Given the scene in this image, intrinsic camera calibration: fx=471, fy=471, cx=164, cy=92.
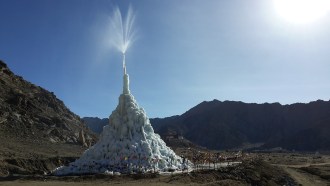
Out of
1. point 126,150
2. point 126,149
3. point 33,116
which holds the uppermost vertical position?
point 33,116

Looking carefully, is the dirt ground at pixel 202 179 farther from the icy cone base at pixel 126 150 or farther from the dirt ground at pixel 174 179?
the icy cone base at pixel 126 150

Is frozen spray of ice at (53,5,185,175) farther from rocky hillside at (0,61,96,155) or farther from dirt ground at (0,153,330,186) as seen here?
rocky hillside at (0,61,96,155)

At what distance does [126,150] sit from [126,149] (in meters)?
0.36

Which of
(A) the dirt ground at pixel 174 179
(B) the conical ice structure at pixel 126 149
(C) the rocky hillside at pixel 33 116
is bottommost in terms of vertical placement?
(A) the dirt ground at pixel 174 179

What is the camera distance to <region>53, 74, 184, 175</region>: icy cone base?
59.2 metres

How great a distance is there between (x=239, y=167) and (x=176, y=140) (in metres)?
99.2

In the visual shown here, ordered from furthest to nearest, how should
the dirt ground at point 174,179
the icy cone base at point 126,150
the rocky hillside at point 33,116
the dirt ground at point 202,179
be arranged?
1. the rocky hillside at point 33,116
2. the icy cone base at point 126,150
3. the dirt ground at point 202,179
4. the dirt ground at point 174,179

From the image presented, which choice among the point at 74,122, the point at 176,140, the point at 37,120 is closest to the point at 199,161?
the point at 37,120

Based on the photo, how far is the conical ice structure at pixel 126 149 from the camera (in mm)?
59250

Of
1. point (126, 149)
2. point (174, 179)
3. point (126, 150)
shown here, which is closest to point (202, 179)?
point (174, 179)

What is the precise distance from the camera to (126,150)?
6131cm

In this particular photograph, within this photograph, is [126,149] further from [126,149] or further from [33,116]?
[33,116]

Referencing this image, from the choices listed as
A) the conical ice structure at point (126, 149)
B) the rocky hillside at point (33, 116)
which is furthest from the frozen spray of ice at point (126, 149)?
the rocky hillside at point (33, 116)

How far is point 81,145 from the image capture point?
105m
